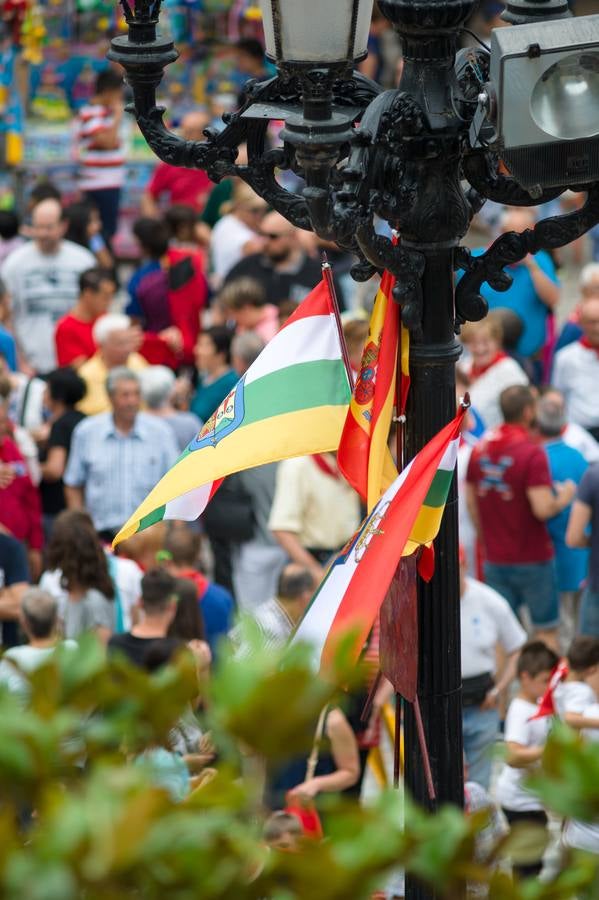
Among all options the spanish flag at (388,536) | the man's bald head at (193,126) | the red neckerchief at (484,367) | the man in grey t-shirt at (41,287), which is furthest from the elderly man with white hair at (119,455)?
the man's bald head at (193,126)

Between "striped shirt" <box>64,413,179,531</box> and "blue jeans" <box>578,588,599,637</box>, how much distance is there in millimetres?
2063

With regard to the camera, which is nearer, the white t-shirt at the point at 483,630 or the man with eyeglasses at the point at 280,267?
the white t-shirt at the point at 483,630

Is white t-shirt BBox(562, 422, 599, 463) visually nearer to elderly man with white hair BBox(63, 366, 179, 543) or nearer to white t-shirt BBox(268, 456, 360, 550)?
white t-shirt BBox(268, 456, 360, 550)

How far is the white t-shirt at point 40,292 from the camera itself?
10.6 m

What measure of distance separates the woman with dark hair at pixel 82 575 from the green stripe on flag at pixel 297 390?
2.43 metres

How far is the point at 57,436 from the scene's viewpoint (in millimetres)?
8344

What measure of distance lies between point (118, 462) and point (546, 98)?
471 cm

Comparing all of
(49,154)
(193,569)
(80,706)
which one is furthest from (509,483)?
(49,154)

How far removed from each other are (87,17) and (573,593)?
31.7 ft

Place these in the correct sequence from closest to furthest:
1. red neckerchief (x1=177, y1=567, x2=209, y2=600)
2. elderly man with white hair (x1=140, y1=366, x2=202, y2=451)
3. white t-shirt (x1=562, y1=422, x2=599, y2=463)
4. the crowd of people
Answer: the crowd of people
red neckerchief (x1=177, y1=567, x2=209, y2=600)
white t-shirt (x1=562, y1=422, x2=599, y2=463)
elderly man with white hair (x1=140, y1=366, x2=202, y2=451)

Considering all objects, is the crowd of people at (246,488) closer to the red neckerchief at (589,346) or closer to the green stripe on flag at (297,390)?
the red neckerchief at (589,346)

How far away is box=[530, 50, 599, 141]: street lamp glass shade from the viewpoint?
11.6 ft

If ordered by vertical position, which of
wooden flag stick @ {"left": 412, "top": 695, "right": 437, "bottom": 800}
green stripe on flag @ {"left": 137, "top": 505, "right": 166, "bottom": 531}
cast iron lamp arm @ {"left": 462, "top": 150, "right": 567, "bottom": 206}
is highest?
cast iron lamp arm @ {"left": 462, "top": 150, "right": 567, "bottom": 206}

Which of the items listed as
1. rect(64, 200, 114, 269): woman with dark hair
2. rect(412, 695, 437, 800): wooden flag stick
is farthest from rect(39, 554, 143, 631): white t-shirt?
rect(64, 200, 114, 269): woman with dark hair
